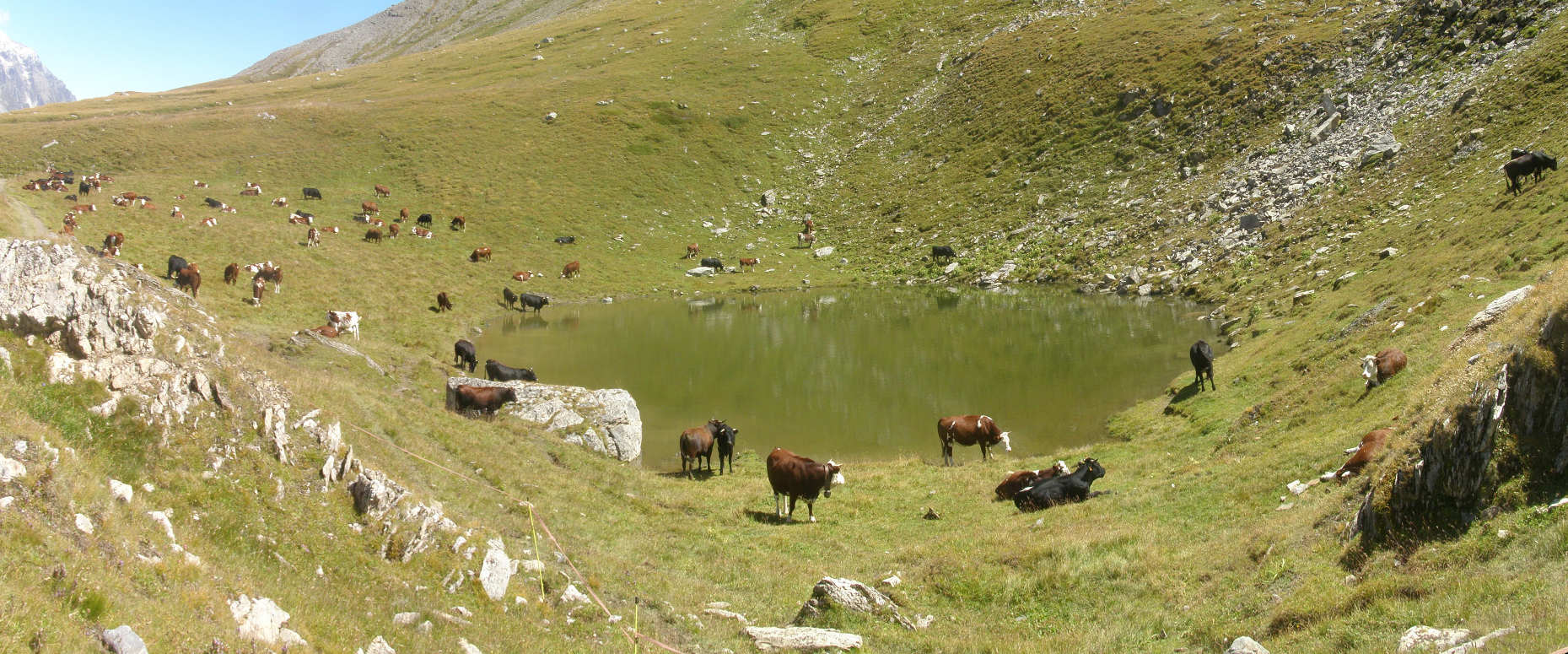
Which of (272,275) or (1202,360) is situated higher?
(272,275)

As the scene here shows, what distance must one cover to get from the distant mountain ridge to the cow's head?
547ft

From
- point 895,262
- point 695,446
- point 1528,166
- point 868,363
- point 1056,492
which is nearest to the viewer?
point 1056,492

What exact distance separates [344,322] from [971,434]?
86.8ft

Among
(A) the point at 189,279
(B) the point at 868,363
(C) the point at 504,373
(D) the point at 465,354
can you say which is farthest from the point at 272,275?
(B) the point at 868,363

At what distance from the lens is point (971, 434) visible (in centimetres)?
2359

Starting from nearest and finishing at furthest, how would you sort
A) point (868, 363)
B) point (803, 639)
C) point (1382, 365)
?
1. point (803, 639)
2. point (1382, 365)
3. point (868, 363)

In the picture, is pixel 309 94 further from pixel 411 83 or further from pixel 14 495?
pixel 14 495

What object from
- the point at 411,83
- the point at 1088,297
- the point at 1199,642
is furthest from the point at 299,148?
the point at 1199,642

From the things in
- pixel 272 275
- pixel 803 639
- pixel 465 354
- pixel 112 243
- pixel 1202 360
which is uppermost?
pixel 112 243

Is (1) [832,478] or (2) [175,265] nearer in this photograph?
(1) [832,478]

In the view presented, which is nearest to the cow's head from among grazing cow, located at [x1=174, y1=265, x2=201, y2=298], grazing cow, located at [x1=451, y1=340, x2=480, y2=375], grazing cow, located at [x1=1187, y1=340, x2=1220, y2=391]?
grazing cow, located at [x1=1187, y1=340, x2=1220, y2=391]

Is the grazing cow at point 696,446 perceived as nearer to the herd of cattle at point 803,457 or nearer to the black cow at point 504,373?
the herd of cattle at point 803,457

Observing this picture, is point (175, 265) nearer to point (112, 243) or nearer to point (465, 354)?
point (112, 243)

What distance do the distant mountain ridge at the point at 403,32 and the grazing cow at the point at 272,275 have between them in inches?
5629
